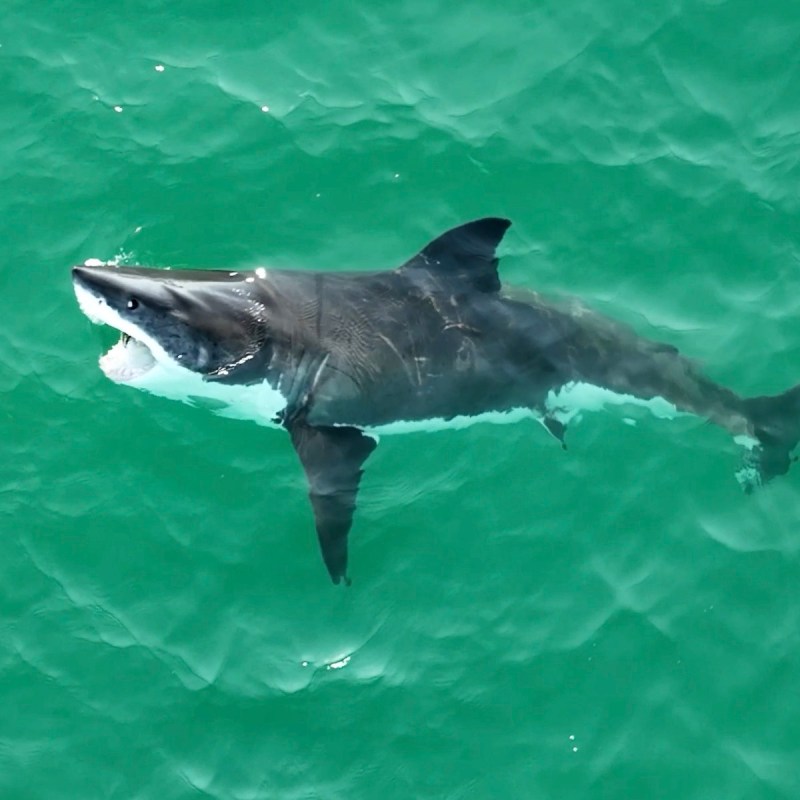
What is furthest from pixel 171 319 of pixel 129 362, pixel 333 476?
pixel 333 476

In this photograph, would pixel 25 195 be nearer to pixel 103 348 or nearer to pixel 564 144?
pixel 103 348

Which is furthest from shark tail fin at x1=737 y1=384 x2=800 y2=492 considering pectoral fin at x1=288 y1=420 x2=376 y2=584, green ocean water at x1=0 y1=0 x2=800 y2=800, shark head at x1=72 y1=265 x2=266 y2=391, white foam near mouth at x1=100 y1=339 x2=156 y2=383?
white foam near mouth at x1=100 y1=339 x2=156 y2=383

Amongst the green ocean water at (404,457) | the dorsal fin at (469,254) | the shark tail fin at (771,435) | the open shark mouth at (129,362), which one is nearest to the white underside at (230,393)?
the open shark mouth at (129,362)

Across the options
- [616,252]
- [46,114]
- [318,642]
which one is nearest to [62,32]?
[46,114]

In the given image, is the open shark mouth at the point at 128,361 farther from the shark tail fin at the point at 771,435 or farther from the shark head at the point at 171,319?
the shark tail fin at the point at 771,435

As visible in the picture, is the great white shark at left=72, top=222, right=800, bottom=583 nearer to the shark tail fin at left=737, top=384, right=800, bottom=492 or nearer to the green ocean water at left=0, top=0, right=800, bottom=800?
the shark tail fin at left=737, top=384, right=800, bottom=492
